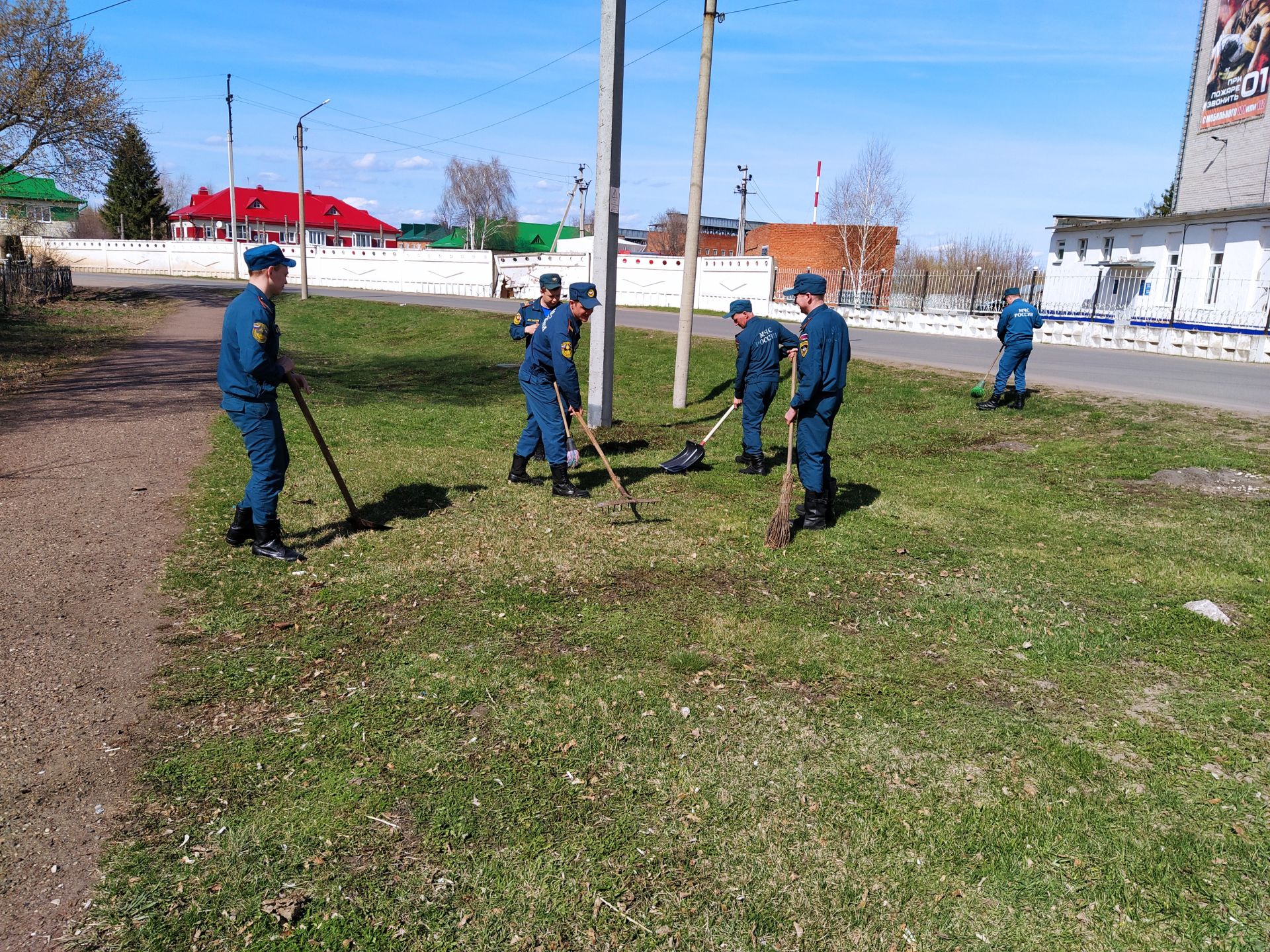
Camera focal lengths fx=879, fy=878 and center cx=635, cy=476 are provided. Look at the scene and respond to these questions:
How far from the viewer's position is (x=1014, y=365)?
1204cm

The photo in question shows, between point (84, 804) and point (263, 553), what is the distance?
2784 millimetres

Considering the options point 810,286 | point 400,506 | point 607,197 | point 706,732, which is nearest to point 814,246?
point 607,197

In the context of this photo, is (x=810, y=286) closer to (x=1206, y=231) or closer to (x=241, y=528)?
(x=241, y=528)

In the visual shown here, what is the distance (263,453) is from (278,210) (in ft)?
246

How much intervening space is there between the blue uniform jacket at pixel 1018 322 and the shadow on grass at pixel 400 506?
7.87 meters

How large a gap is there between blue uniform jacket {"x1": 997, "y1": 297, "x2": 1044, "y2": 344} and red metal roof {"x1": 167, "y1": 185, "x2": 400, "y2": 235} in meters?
64.1

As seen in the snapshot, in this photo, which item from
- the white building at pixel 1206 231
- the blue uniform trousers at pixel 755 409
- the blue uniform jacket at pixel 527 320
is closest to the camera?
the blue uniform jacket at pixel 527 320

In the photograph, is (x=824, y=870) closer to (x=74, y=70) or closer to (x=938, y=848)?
(x=938, y=848)

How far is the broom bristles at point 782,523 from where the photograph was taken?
256 inches

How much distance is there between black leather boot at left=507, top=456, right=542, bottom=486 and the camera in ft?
26.9

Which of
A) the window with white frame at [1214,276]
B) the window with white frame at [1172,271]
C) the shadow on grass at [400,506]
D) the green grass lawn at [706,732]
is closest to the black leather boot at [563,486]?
the green grass lawn at [706,732]

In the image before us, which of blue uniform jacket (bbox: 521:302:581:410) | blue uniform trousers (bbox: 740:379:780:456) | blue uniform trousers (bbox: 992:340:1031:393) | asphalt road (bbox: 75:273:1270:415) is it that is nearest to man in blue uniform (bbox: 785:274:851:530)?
blue uniform jacket (bbox: 521:302:581:410)

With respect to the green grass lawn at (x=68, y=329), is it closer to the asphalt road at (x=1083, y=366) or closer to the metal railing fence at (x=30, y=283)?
the metal railing fence at (x=30, y=283)

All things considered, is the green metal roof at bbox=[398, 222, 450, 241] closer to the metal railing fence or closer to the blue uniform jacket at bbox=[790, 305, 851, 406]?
the metal railing fence
